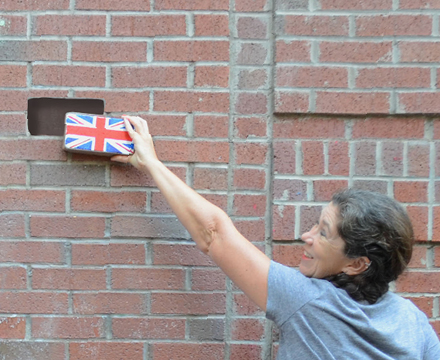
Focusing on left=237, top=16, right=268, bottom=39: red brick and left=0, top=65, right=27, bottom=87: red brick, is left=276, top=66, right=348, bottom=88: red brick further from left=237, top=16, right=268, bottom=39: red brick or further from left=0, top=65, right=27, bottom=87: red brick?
left=0, top=65, right=27, bottom=87: red brick

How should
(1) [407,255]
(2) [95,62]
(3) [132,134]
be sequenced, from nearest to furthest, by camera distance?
1. (1) [407,255]
2. (3) [132,134]
3. (2) [95,62]

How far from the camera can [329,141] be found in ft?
6.36

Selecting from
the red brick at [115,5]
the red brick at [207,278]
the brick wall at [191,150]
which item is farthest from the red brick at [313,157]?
the red brick at [115,5]

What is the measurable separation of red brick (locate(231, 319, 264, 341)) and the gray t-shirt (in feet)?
1.58

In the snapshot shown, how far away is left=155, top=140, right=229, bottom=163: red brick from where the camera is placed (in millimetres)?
1941

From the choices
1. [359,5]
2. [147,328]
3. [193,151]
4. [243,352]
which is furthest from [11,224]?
[359,5]

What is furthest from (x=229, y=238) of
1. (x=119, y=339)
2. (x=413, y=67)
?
(x=413, y=67)

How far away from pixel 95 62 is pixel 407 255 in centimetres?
146

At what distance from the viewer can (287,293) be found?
144cm

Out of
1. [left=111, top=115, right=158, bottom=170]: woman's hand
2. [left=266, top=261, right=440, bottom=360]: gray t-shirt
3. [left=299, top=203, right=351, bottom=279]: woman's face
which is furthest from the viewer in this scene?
[left=111, top=115, right=158, bottom=170]: woman's hand

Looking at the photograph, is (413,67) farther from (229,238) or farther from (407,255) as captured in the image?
(229,238)

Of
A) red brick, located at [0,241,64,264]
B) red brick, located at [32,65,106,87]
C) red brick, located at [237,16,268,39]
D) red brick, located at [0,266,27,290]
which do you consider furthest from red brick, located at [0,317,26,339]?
red brick, located at [237,16,268,39]

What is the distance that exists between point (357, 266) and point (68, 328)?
1261 millimetres

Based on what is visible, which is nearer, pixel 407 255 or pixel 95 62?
pixel 407 255
